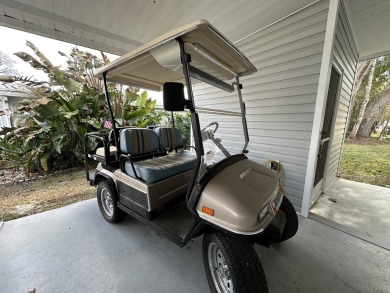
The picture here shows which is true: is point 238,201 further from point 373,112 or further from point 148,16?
point 373,112

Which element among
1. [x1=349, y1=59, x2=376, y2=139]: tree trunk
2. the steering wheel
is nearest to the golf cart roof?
the steering wheel

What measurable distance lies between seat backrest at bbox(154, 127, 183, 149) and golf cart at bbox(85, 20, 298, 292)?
0.24 metres

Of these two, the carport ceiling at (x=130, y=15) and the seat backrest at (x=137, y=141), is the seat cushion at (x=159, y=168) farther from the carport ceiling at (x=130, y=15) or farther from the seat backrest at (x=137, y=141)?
the carport ceiling at (x=130, y=15)

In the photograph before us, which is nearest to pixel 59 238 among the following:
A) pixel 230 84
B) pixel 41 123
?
pixel 230 84

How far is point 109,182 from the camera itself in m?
2.31

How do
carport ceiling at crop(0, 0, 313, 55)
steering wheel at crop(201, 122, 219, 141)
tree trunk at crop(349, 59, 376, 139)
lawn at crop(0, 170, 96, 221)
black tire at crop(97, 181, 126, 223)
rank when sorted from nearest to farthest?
steering wheel at crop(201, 122, 219, 141) < black tire at crop(97, 181, 126, 223) < carport ceiling at crop(0, 0, 313, 55) < lawn at crop(0, 170, 96, 221) < tree trunk at crop(349, 59, 376, 139)

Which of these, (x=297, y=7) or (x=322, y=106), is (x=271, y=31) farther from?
(x=322, y=106)

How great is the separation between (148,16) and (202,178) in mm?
2821

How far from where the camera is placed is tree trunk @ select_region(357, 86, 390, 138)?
9.13m

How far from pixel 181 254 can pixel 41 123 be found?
4.65m

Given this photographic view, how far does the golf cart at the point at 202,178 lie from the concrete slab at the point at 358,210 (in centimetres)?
123

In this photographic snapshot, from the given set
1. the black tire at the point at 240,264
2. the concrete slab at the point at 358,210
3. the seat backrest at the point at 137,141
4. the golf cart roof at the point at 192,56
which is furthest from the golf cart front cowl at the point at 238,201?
the concrete slab at the point at 358,210

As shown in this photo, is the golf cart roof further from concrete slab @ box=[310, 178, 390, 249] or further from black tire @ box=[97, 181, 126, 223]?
concrete slab @ box=[310, 178, 390, 249]

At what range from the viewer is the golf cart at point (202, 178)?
118 cm
